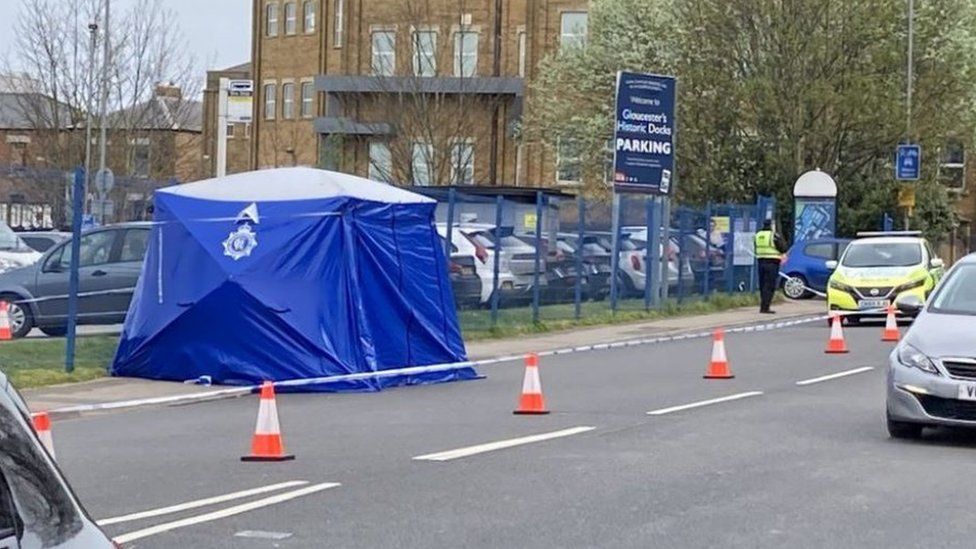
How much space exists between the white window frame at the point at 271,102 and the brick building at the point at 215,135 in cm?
157

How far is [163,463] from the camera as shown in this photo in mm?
12203

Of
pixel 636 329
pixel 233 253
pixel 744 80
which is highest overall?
pixel 744 80

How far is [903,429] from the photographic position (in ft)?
44.6

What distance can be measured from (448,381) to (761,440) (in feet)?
21.6

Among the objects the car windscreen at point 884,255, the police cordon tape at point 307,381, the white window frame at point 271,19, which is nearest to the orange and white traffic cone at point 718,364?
the police cordon tape at point 307,381

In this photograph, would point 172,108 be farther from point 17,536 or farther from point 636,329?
point 17,536

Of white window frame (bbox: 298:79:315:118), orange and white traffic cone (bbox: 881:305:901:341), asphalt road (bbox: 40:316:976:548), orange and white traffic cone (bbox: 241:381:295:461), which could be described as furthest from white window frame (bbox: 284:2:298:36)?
orange and white traffic cone (bbox: 241:381:295:461)

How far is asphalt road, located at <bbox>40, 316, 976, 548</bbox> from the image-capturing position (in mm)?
9367

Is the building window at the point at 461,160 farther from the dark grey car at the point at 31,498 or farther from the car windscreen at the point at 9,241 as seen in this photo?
the dark grey car at the point at 31,498

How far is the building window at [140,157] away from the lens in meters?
53.7

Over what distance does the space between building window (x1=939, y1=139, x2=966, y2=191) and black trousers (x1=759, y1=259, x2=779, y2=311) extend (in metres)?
16.2

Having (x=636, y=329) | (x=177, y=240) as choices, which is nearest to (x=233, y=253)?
(x=177, y=240)

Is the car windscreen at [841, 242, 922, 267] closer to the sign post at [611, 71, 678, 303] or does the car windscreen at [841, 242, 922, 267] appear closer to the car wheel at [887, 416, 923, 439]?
the sign post at [611, 71, 678, 303]

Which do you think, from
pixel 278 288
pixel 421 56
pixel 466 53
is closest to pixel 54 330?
pixel 278 288
